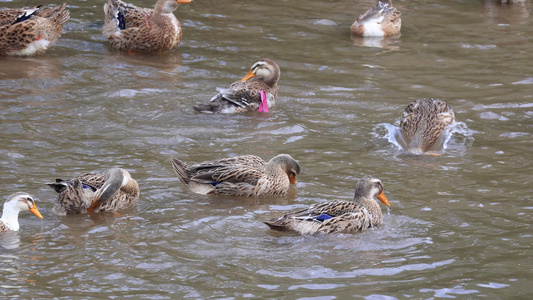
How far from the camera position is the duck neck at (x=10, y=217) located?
26.6 feet

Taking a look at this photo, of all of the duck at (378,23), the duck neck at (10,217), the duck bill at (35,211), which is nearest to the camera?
the duck neck at (10,217)

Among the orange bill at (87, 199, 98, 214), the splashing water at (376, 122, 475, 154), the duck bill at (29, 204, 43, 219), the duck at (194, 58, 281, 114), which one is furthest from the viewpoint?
the duck at (194, 58, 281, 114)

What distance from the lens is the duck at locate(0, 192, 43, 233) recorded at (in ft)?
26.6

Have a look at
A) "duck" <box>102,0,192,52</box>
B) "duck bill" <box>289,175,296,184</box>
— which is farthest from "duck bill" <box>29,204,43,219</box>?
"duck" <box>102,0,192,52</box>

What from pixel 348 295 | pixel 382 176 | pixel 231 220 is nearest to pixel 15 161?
pixel 231 220

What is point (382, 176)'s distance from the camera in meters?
10.0

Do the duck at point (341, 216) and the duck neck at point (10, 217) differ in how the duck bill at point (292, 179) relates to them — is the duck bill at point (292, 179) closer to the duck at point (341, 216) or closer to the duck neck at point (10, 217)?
the duck at point (341, 216)

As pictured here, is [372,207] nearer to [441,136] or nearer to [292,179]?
[292,179]

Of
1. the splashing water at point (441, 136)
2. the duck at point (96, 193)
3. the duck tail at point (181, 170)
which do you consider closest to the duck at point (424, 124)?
the splashing water at point (441, 136)

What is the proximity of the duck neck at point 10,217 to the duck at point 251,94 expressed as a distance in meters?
4.38

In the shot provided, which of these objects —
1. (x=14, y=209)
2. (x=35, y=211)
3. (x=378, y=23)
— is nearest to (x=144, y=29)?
(x=378, y=23)

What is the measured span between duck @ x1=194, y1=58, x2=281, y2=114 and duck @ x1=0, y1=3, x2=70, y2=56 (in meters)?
3.81

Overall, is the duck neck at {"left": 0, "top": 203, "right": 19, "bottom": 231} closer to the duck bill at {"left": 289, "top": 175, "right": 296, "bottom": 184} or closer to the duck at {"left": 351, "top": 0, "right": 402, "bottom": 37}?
the duck bill at {"left": 289, "top": 175, "right": 296, "bottom": 184}

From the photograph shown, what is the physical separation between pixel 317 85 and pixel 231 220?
5.36 metres
